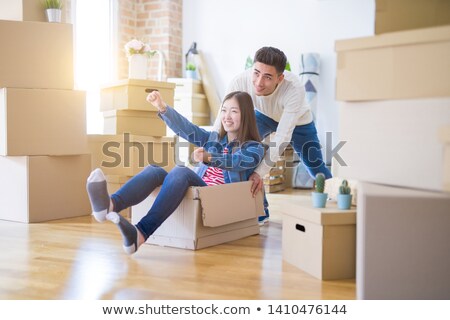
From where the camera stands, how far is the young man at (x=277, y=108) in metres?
2.44

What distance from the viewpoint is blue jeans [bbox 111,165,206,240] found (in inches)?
76.4

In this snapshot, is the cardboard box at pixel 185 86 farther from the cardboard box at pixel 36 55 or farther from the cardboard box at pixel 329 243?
the cardboard box at pixel 329 243

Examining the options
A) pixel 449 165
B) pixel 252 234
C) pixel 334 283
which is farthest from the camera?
pixel 252 234

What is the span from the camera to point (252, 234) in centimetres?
243

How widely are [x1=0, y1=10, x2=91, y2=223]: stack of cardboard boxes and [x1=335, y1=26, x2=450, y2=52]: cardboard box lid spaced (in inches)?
71.6

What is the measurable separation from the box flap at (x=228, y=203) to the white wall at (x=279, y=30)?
2411 millimetres

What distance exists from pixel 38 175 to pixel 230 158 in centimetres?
113

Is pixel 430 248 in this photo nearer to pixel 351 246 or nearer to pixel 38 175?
pixel 351 246

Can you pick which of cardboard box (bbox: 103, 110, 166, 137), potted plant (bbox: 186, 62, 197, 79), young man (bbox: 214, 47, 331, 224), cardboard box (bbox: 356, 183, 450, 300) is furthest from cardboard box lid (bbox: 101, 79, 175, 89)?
cardboard box (bbox: 356, 183, 450, 300)

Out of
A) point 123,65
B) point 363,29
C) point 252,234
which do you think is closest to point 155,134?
point 252,234

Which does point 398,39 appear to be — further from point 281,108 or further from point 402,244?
point 281,108

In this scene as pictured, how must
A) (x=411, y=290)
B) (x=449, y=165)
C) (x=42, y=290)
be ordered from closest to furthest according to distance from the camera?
1. (x=449, y=165)
2. (x=411, y=290)
3. (x=42, y=290)

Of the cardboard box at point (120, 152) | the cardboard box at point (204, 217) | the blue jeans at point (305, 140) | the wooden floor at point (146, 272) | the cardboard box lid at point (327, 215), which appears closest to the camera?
the wooden floor at point (146, 272)

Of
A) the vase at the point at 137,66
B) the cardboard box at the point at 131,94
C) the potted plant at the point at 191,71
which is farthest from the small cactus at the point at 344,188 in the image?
the potted plant at the point at 191,71
